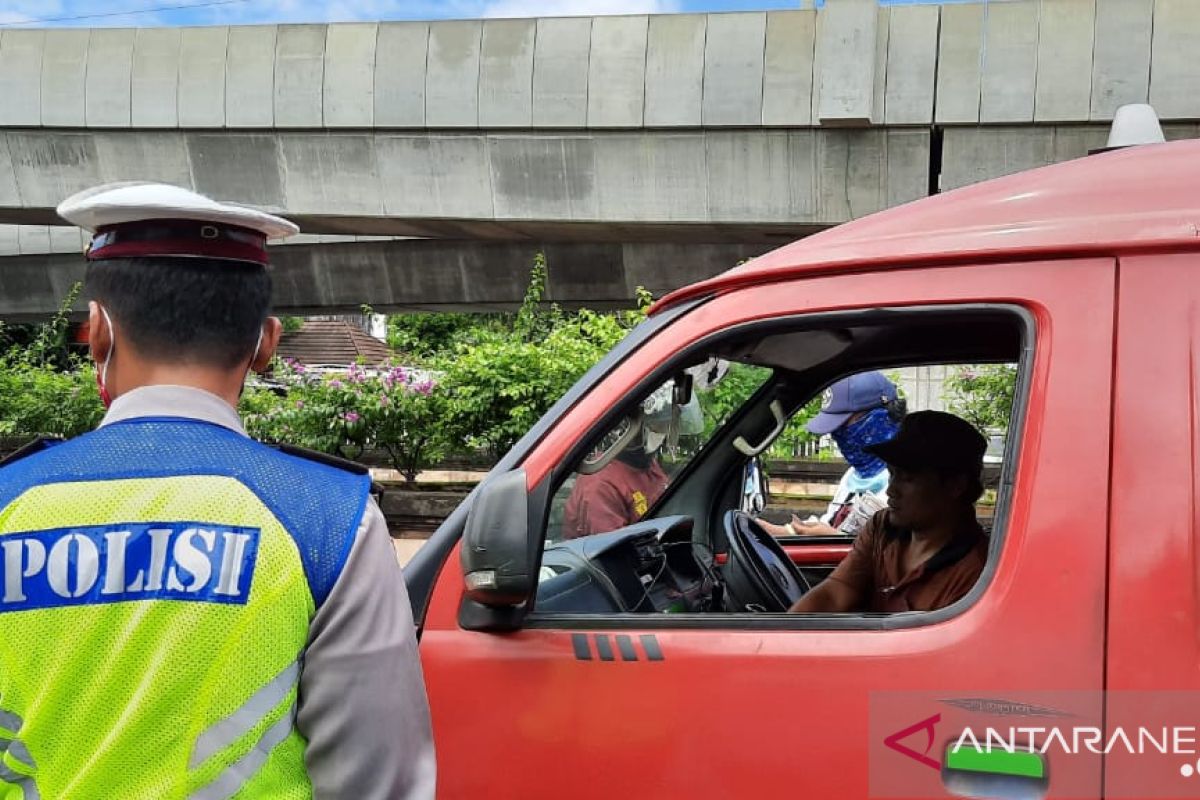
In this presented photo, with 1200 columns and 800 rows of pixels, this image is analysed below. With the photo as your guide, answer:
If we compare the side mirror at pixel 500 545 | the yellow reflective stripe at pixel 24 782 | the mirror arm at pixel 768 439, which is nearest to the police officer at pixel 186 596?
the yellow reflective stripe at pixel 24 782

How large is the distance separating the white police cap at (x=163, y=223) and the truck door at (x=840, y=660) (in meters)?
0.90

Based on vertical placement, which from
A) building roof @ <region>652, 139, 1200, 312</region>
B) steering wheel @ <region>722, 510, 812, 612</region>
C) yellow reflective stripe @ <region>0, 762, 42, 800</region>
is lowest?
steering wheel @ <region>722, 510, 812, 612</region>

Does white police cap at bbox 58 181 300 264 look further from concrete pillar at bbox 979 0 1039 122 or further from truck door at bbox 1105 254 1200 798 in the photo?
concrete pillar at bbox 979 0 1039 122

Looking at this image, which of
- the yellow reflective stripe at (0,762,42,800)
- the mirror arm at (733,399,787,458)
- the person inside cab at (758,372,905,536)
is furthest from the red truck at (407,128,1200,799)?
the person inside cab at (758,372,905,536)

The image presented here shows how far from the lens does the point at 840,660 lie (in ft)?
5.98

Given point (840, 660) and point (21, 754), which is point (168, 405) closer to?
point (21, 754)

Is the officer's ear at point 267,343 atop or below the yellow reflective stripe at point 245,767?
atop

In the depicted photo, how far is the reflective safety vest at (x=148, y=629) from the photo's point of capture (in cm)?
112

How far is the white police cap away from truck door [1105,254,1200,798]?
1.39 meters

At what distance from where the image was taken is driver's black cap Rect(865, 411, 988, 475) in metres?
2.74

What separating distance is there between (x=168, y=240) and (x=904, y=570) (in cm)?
209

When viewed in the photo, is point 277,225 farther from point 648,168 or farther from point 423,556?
point 648,168

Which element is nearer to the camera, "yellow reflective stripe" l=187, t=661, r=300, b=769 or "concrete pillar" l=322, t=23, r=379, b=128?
"yellow reflective stripe" l=187, t=661, r=300, b=769

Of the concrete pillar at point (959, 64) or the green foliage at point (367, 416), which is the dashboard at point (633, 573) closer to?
the green foliage at point (367, 416)
